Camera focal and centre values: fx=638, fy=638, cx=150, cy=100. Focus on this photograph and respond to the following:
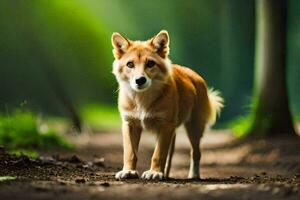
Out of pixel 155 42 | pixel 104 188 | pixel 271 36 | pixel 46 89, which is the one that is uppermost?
pixel 46 89

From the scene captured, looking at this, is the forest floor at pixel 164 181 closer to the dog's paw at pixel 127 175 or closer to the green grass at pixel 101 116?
the dog's paw at pixel 127 175

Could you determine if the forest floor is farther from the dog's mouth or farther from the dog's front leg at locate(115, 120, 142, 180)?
the dog's mouth

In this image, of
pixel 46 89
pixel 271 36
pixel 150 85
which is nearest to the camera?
pixel 150 85

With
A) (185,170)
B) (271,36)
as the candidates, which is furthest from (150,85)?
(271,36)

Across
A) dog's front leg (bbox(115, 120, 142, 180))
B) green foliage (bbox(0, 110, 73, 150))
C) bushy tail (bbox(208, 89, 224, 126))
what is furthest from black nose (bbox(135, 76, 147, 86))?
green foliage (bbox(0, 110, 73, 150))

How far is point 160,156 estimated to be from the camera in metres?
6.36

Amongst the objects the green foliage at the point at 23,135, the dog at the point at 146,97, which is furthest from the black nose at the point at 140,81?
the green foliage at the point at 23,135

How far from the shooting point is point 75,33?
21.5 m

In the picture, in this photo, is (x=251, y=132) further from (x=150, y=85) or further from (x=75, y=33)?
(x=75, y=33)

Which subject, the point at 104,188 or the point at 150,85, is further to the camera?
the point at 150,85

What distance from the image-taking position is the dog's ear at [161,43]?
21.7ft

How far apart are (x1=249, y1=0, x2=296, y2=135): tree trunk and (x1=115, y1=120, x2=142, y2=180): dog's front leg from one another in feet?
17.6

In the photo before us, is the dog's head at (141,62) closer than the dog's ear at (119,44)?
Yes

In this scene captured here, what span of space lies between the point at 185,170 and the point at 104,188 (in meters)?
4.56
